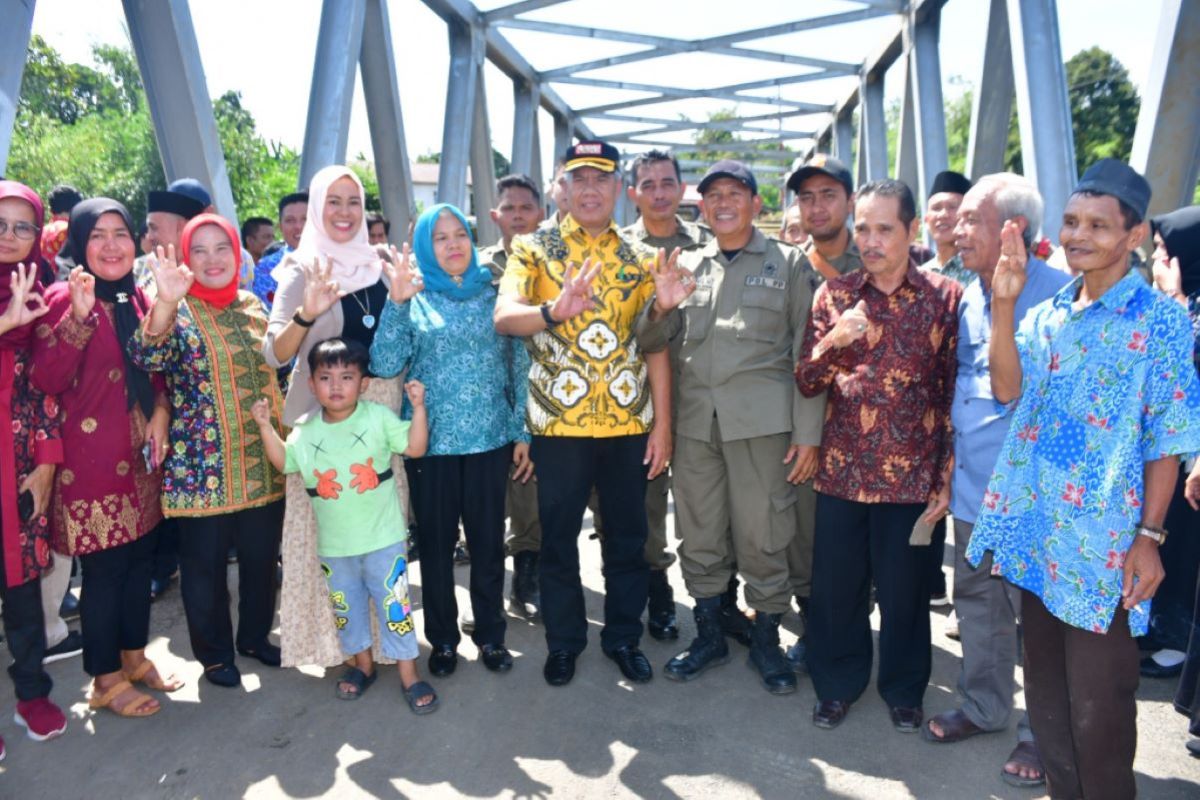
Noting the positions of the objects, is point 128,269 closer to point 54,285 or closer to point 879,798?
point 54,285

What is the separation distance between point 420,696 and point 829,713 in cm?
153

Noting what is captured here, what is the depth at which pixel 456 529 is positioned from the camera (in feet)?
10.8

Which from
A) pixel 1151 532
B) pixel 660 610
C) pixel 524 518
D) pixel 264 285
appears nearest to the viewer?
pixel 1151 532

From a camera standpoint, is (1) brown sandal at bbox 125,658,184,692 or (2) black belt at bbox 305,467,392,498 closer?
(2) black belt at bbox 305,467,392,498

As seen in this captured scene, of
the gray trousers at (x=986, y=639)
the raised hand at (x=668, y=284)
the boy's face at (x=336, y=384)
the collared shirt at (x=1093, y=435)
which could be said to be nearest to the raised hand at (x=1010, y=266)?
the collared shirt at (x=1093, y=435)

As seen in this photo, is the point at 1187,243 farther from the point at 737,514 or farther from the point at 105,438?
the point at 105,438

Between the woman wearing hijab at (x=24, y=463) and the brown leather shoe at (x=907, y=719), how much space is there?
3023 millimetres

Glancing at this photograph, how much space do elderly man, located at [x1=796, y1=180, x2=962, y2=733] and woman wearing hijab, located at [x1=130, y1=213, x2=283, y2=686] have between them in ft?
6.98

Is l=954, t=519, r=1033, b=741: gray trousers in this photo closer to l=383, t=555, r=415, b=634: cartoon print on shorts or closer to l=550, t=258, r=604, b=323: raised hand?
l=550, t=258, r=604, b=323: raised hand

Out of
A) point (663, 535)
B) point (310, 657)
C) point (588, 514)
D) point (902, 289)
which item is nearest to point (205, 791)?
point (310, 657)

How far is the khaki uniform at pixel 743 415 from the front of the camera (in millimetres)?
3090

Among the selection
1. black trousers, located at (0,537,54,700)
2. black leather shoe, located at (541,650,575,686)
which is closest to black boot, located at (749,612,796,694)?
black leather shoe, located at (541,650,575,686)

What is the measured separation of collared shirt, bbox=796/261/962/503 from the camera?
2.74m

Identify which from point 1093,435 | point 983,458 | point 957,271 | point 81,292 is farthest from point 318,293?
point 957,271
